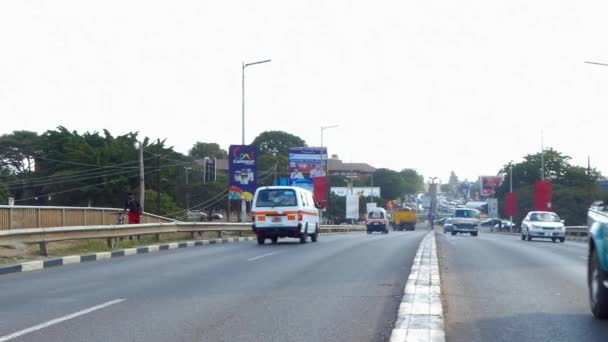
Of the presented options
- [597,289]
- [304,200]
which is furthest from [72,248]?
[597,289]

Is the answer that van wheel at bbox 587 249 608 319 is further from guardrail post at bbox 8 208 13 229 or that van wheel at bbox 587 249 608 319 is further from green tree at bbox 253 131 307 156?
green tree at bbox 253 131 307 156

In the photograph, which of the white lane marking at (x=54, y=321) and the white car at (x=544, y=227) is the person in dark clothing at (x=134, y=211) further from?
the white car at (x=544, y=227)

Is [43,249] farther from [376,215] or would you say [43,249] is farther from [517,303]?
[376,215]

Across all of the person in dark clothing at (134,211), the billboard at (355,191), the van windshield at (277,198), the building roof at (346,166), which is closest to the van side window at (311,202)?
the van windshield at (277,198)

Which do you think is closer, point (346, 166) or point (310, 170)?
point (310, 170)

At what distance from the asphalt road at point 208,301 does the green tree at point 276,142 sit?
94588mm

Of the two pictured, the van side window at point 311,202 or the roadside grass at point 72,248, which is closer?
the roadside grass at point 72,248

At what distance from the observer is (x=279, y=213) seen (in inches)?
1069

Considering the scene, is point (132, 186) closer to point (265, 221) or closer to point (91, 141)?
point (91, 141)

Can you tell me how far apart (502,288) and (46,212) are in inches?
644

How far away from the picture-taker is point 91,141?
237 feet

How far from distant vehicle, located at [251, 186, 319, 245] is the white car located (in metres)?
15.0

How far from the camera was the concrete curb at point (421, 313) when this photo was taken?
732 cm

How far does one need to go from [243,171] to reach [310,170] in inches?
1086
